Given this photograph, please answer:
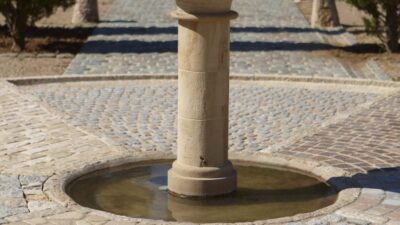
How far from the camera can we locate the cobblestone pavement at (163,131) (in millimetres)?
6754

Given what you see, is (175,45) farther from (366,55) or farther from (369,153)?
(369,153)

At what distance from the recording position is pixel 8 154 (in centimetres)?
835

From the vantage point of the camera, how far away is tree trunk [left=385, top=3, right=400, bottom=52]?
1692 centimetres

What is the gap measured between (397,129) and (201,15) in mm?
3997

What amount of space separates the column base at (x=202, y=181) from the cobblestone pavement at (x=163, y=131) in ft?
3.42

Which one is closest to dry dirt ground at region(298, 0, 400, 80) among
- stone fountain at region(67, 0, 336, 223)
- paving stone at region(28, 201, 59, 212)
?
stone fountain at region(67, 0, 336, 223)

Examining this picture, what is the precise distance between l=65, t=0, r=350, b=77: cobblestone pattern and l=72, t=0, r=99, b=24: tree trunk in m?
0.45

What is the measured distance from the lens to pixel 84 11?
21.8m

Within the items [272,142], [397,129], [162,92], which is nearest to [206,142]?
[272,142]

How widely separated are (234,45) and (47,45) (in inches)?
159

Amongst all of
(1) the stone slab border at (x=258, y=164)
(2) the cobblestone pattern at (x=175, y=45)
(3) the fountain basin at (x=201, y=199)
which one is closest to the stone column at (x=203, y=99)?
(3) the fountain basin at (x=201, y=199)

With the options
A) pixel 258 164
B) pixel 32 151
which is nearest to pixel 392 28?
pixel 258 164

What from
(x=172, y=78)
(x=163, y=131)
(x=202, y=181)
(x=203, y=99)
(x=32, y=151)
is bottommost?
(x=172, y=78)

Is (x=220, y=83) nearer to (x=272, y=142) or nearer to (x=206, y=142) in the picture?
(x=206, y=142)
